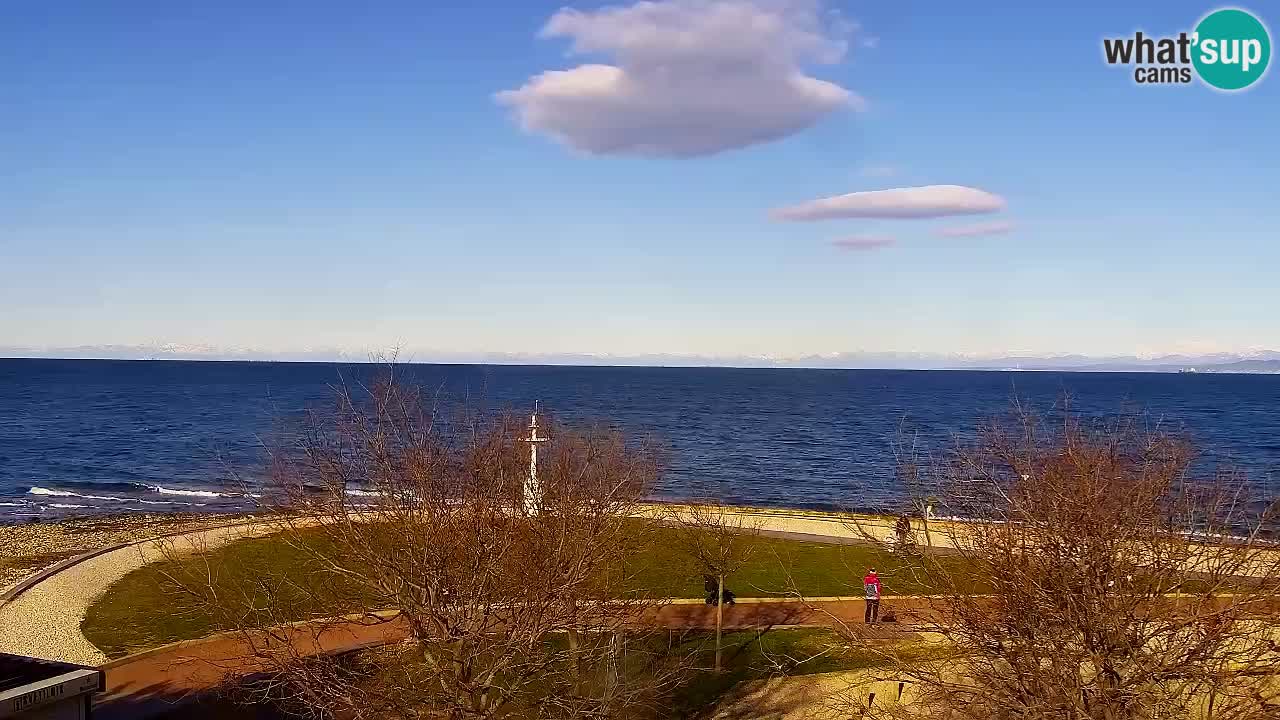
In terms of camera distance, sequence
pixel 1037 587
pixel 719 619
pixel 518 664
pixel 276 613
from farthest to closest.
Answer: pixel 719 619 → pixel 276 613 → pixel 518 664 → pixel 1037 587

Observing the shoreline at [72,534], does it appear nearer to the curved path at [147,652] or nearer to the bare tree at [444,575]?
the curved path at [147,652]

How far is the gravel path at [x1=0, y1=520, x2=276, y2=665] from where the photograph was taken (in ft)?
69.3

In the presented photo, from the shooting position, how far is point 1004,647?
30.9 feet

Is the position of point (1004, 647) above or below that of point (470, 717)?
above

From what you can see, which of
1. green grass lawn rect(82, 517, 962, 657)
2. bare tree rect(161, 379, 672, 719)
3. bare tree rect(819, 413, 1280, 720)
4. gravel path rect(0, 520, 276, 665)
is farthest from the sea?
bare tree rect(819, 413, 1280, 720)

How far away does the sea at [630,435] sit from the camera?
52000 mm

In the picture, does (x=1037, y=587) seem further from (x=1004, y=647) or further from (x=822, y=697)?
(x=822, y=697)

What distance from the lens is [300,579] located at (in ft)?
84.6

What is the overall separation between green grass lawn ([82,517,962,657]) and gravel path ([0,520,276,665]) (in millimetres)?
379

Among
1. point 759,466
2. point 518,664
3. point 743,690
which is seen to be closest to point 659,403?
point 759,466

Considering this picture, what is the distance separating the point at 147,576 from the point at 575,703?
21.5 meters

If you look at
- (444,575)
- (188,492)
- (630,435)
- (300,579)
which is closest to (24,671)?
(444,575)

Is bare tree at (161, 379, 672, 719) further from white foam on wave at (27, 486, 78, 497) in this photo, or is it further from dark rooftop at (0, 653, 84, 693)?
white foam on wave at (27, 486, 78, 497)

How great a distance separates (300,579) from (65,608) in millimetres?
5596
